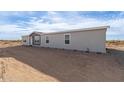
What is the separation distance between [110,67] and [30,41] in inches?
800

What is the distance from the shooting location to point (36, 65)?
1402cm

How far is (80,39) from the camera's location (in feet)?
69.4

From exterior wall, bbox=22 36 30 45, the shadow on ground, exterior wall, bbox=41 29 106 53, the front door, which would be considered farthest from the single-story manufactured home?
exterior wall, bbox=22 36 30 45

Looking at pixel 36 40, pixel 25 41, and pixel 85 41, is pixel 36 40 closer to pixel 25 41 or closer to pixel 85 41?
pixel 25 41

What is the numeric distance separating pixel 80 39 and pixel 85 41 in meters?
0.64

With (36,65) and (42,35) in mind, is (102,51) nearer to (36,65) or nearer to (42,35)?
(36,65)

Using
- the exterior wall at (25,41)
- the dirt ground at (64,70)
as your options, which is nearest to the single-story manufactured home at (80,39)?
the dirt ground at (64,70)

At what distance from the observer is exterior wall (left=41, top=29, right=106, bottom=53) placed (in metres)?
19.5

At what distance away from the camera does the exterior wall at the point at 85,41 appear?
19484 millimetres

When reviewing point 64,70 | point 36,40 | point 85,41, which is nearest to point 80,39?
point 85,41

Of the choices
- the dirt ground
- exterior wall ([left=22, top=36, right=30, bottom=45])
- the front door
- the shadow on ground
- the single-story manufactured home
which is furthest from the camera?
exterior wall ([left=22, top=36, right=30, bottom=45])

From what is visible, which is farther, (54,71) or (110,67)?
(110,67)

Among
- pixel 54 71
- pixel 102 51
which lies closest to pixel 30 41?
pixel 102 51

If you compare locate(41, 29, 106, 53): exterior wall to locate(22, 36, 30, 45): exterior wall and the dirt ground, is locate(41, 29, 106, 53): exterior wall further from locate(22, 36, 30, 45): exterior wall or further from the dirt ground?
locate(22, 36, 30, 45): exterior wall
